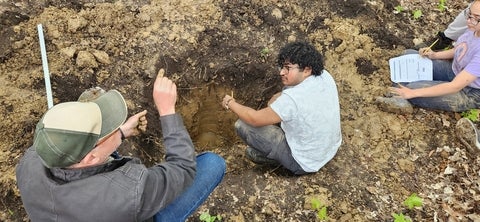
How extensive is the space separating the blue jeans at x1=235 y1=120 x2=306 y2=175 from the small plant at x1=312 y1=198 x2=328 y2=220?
0.37 m

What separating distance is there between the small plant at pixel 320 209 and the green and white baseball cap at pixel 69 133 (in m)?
2.04

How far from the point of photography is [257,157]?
4.32 meters

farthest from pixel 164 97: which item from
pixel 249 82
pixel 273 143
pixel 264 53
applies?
pixel 264 53

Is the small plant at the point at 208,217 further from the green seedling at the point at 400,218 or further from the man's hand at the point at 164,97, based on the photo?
the green seedling at the point at 400,218

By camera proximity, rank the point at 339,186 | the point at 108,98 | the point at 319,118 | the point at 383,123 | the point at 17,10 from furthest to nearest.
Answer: the point at 17,10, the point at 383,123, the point at 339,186, the point at 319,118, the point at 108,98

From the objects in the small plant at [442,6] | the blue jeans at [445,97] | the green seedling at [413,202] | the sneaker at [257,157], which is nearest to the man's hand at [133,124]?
the sneaker at [257,157]

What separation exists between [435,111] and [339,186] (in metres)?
1.55

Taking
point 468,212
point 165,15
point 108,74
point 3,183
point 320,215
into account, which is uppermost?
point 165,15

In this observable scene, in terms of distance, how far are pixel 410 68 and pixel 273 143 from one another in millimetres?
2073

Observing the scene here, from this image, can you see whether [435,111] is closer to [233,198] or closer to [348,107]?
[348,107]

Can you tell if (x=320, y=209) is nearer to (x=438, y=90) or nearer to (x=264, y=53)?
(x=438, y=90)

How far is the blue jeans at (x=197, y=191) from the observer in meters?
3.05

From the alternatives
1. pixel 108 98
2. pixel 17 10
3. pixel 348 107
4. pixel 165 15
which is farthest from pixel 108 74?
pixel 348 107

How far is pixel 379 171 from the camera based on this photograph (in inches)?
165
